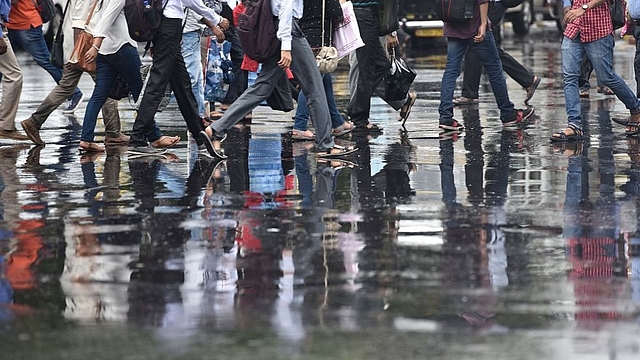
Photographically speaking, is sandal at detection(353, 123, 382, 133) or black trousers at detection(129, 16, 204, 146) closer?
black trousers at detection(129, 16, 204, 146)

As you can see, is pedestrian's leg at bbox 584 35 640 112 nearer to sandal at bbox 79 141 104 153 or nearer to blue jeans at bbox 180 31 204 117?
blue jeans at bbox 180 31 204 117

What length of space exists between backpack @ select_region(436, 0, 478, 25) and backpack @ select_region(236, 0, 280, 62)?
7.23 ft

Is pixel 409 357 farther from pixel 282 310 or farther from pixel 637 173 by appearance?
pixel 637 173

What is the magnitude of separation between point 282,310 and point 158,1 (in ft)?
17.6

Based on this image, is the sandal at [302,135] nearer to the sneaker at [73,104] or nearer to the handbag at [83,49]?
the handbag at [83,49]

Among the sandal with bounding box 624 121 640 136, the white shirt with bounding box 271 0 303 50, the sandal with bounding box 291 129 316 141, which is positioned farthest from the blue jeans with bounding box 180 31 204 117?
the sandal with bounding box 624 121 640 136

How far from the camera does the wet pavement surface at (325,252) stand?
17.8ft

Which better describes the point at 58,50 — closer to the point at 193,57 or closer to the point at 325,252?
the point at 193,57

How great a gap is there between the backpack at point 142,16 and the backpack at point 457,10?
2683mm

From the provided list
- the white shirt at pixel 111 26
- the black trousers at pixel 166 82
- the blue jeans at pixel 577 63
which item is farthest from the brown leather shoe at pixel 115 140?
the blue jeans at pixel 577 63

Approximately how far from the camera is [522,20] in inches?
1276

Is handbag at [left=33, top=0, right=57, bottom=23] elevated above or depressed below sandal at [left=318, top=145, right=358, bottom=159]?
above

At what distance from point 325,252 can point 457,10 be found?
5.46 metres

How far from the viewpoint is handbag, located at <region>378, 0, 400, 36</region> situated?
493 inches
